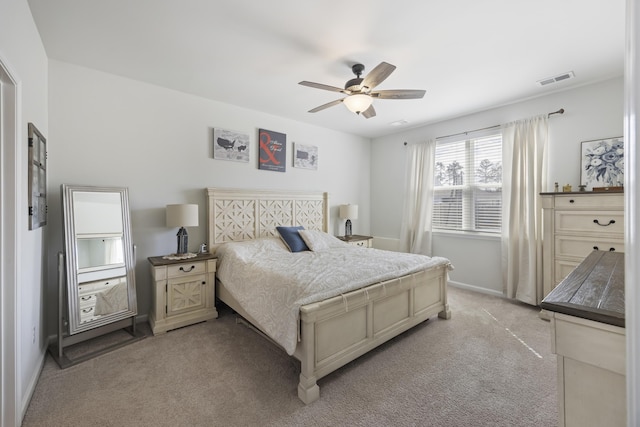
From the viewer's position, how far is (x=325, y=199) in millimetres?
4934

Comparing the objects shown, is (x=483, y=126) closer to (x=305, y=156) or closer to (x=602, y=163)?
(x=602, y=163)

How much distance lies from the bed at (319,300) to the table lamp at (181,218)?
390 millimetres

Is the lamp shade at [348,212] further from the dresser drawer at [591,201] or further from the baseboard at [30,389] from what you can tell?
the baseboard at [30,389]

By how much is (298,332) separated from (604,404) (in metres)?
1.51

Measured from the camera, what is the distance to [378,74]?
224 centimetres

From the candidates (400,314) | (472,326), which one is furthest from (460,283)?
(400,314)

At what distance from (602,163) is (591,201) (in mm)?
632

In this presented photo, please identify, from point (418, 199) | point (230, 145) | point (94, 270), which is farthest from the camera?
point (418, 199)

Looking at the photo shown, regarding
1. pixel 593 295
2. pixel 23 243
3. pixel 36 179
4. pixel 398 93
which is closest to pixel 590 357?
pixel 593 295

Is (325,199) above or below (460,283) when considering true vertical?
above

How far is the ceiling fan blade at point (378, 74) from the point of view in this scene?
2111mm

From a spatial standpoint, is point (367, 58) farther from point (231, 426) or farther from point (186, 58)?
point (231, 426)

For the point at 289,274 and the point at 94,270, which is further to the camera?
the point at 94,270

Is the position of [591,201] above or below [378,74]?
below
